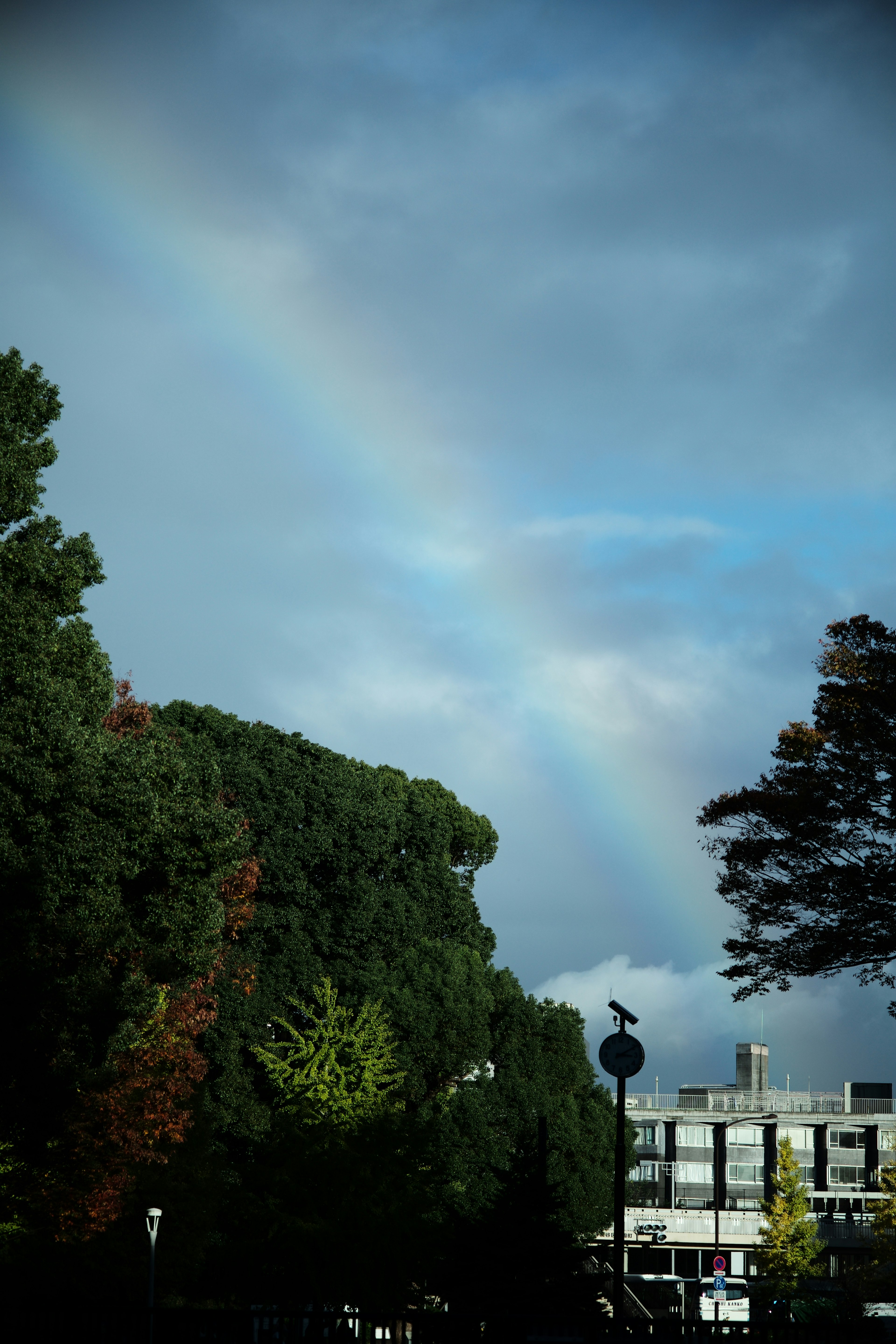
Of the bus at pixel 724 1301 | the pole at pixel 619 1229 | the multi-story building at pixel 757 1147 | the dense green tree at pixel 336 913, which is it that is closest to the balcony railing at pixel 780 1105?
the multi-story building at pixel 757 1147

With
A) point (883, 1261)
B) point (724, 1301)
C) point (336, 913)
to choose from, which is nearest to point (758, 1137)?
point (724, 1301)

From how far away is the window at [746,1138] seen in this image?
102 meters

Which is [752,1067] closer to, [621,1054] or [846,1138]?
[846,1138]

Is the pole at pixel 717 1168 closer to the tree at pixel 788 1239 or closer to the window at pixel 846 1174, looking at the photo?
the window at pixel 846 1174

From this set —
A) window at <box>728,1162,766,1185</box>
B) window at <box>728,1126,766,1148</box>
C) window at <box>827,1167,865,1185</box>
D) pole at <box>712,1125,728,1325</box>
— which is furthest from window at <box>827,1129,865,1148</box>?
pole at <box>712,1125,728,1325</box>

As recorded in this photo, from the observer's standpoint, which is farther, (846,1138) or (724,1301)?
(846,1138)

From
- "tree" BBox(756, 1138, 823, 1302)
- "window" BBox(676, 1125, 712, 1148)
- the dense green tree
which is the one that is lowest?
"tree" BBox(756, 1138, 823, 1302)

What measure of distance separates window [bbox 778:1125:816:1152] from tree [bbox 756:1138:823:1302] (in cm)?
3015

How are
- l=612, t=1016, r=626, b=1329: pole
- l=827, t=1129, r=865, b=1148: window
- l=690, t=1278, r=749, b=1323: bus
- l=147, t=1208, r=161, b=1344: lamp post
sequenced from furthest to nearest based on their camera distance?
l=827, t=1129, r=865, b=1148: window < l=690, t=1278, r=749, b=1323: bus < l=147, t=1208, r=161, b=1344: lamp post < l=612, t=1016, r=626, b=1329: pole

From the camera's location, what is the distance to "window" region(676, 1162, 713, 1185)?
10200 centimetres

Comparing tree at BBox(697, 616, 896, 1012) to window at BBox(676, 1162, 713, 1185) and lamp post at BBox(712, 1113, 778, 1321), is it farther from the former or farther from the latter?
window at BBox(676, 1162, 713, 1185)

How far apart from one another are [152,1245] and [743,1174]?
8382 centimetres

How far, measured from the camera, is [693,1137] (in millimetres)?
102375

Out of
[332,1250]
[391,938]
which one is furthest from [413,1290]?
[391,938]
